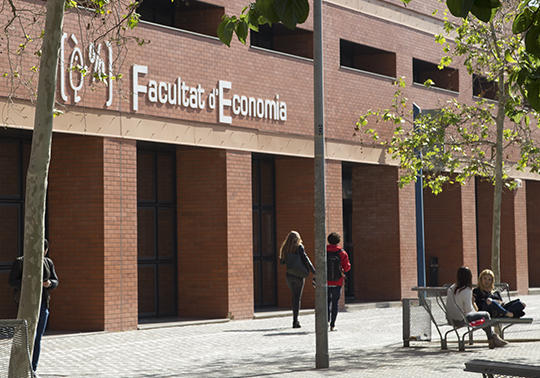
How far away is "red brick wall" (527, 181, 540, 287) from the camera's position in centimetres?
3025

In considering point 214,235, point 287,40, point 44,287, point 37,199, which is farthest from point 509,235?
point 37,199

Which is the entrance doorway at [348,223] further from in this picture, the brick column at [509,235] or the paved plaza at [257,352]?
the paved plaza at [257,352]

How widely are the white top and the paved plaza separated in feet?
1.70

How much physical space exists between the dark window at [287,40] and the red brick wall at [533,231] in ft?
45.4

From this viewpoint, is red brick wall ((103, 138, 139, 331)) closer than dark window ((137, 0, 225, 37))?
Yes

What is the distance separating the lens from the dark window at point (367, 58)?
22484 millimetres

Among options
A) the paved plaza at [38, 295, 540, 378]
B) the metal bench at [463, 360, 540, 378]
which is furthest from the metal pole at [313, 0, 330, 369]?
the metal bench at [463, 360, 540, 378]

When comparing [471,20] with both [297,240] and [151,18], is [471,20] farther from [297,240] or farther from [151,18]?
[151,18]

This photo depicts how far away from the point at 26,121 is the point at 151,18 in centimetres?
488

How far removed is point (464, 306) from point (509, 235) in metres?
16.3

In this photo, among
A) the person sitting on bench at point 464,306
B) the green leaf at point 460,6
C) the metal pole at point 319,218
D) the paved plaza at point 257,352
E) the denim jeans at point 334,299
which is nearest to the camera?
the green leaf at point 460,6

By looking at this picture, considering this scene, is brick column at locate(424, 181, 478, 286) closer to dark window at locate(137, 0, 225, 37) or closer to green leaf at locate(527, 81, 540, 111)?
dark window at locate(137, 0, 225, 37)

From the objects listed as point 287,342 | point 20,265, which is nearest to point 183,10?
point 287,342

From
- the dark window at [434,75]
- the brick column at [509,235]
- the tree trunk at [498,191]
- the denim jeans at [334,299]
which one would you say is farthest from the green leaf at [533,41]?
the brick column at [509,235]
